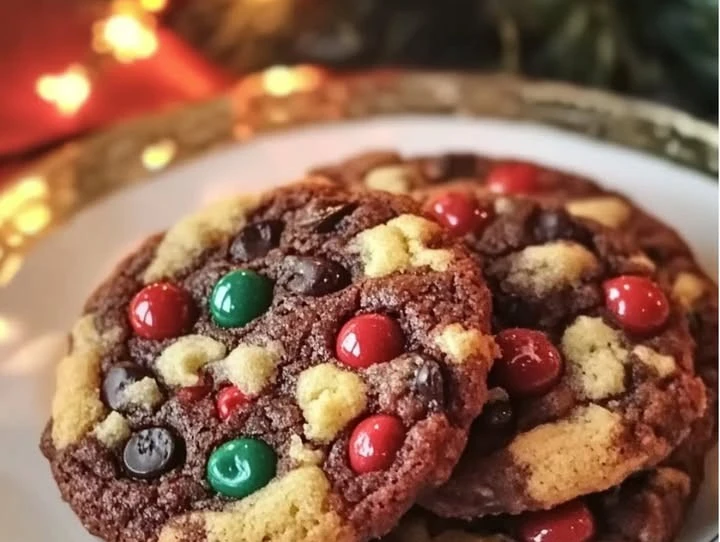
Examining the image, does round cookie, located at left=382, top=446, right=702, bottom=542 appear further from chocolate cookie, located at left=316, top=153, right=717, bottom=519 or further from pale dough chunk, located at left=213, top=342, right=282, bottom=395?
pale dough chunk, located at left=213, top=342, right=282, bottom=395

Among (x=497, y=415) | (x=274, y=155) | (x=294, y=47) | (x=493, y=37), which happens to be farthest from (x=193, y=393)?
(x=493, y=37)

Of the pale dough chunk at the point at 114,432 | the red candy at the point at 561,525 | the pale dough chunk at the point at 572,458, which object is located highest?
the pale dough chunk at the point at 114,432

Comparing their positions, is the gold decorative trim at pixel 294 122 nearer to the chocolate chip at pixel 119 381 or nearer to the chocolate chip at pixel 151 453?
the chocolate chip at pixel 119 381

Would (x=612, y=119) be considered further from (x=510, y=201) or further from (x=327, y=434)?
(x=327, y=434)

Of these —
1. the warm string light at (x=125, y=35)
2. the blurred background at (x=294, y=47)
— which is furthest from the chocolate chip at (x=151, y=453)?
the warm string light at (x=125, y=35)

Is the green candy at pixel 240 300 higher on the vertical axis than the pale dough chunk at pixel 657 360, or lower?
higher

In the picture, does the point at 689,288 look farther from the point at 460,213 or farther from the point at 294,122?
the point at 294,122
